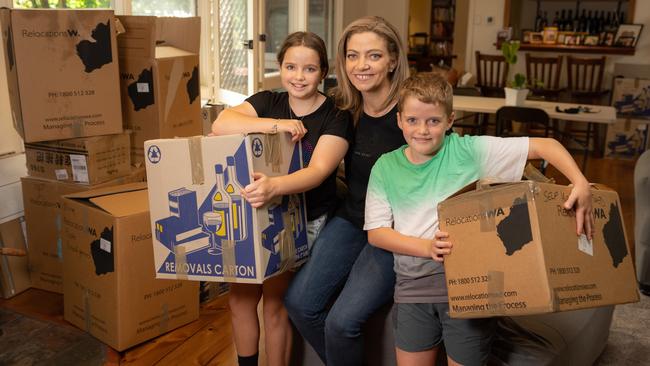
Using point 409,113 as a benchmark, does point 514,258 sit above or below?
below

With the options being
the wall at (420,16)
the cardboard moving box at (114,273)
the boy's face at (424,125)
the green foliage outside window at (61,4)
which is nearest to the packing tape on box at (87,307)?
the cardboard moving box at (114,273)

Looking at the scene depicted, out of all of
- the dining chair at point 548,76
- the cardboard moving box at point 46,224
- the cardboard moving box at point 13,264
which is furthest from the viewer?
the dining chair at point 548,76

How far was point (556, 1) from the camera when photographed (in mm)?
6832

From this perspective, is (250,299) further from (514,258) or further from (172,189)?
(514,258)

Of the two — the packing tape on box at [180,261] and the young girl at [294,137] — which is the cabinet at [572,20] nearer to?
the young girl at [294,137]

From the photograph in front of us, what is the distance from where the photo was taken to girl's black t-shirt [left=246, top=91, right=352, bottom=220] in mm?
1744

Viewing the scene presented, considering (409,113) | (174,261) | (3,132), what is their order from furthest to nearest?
(3,132), (174,261), (409,113)

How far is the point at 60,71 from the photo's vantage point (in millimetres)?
2326

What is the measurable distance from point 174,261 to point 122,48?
127 centimetres

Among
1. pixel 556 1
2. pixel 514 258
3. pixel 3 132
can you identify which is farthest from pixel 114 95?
pixel 556 1

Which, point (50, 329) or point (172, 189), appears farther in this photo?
point (50, 329)

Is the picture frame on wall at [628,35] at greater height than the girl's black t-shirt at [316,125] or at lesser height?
greater

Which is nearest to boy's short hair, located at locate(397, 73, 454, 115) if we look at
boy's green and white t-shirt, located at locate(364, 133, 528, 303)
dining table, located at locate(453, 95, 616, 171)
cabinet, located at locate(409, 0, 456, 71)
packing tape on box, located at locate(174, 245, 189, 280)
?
boy's green and white t-shirt, located at locate(364, 133, 528, 303)

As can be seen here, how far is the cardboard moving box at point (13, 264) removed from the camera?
2713mm
